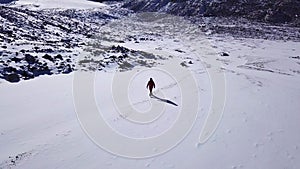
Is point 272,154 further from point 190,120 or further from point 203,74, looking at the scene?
point 203,74

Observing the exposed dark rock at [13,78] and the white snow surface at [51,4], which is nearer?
the exposed dark rock at [13,78]

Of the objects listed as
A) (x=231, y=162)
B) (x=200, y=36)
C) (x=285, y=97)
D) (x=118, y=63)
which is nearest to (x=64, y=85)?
(x=118, y=63)

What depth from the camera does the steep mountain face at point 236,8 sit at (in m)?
63.4

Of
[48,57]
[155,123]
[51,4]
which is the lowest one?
[155,123]

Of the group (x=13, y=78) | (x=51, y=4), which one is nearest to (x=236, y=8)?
(x=51, y=4)

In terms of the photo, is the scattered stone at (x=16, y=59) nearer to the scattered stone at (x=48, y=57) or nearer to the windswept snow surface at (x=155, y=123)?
the scattered stone at (x=48, y=57)

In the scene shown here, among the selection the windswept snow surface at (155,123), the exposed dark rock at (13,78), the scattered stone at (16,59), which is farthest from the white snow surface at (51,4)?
the exposed dark rock at (13,78)

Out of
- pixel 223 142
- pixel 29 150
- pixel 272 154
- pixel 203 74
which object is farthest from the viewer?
pixel 203 74

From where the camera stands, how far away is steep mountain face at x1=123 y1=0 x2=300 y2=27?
208 ft

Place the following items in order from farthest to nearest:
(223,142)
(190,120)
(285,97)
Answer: (285,97), (190,120), (223,142)

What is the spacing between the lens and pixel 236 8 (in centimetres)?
7075

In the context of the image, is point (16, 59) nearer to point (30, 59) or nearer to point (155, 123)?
point (30, 59)

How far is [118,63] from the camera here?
73.8 ft

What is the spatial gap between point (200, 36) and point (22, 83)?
3670 centimetres
